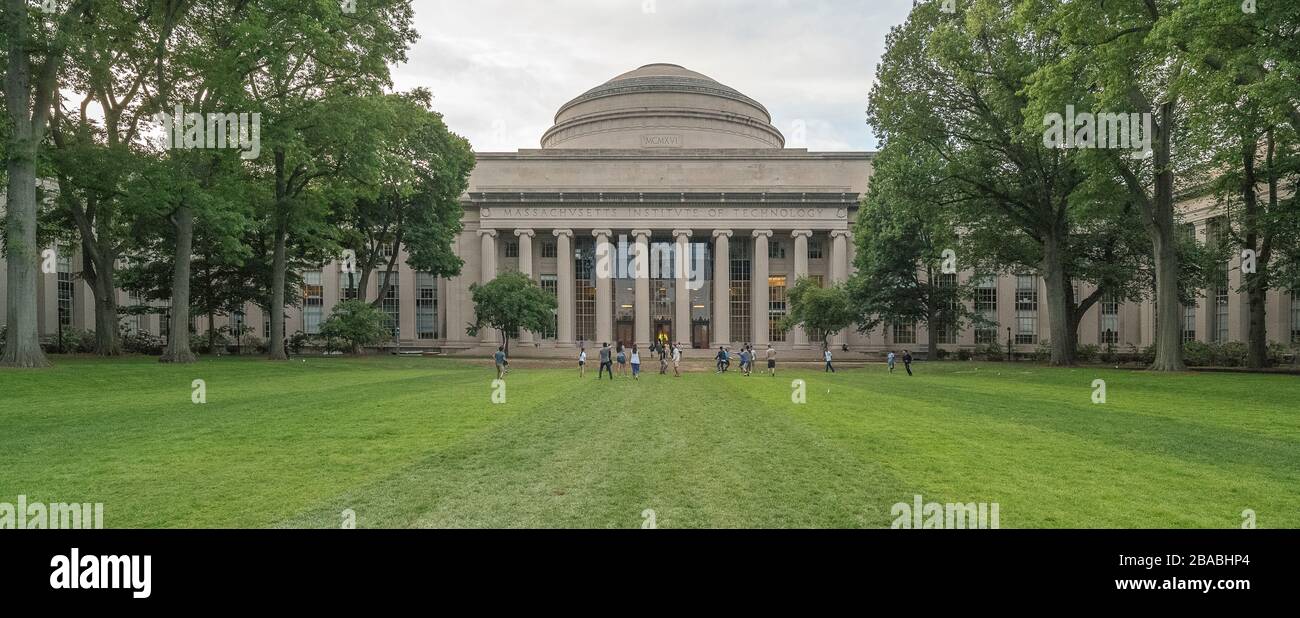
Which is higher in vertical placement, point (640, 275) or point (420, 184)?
point (420, 184)

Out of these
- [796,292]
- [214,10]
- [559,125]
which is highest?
[559,125]

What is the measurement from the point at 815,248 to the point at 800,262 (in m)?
4.04

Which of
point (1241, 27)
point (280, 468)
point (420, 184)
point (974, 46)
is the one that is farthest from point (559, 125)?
point (280, 468)

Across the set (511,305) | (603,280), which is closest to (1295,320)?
(603,280)

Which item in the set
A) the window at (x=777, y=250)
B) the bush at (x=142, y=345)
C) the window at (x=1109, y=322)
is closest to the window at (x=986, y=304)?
the window at (x=1109, y=322)

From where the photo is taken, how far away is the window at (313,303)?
6184 centimetres

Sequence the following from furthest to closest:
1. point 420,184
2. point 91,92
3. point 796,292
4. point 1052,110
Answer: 1. point 796,292
2. point 420,184
3. point 91,92
4. point 1052,110

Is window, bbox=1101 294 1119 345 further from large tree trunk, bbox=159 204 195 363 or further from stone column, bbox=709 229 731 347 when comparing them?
large tree trunk, bbox=159 204 195 363

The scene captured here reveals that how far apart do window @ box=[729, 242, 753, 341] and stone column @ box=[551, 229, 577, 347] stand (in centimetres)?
1556

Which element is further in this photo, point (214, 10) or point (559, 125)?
point (559, 125)

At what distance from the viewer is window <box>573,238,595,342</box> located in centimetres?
6238

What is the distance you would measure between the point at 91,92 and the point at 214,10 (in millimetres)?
7928

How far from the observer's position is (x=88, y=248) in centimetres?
3241

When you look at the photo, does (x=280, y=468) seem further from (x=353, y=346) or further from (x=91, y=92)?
(x=353, y=346)
